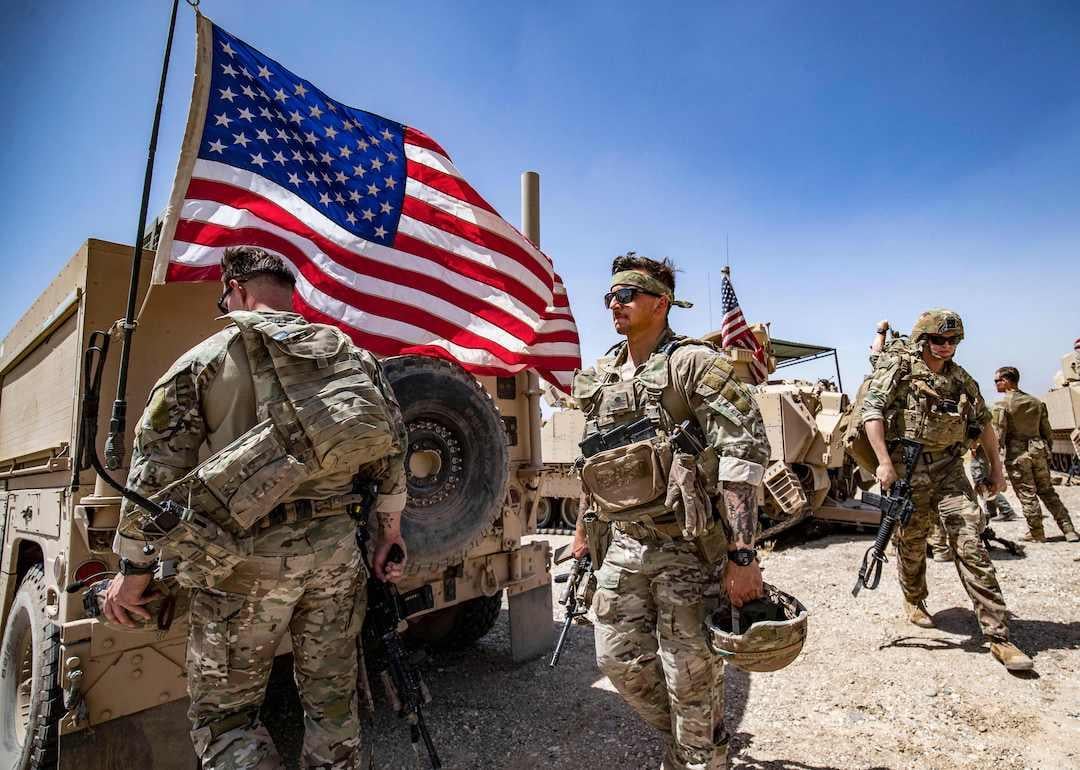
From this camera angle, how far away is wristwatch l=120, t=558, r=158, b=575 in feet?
6.48

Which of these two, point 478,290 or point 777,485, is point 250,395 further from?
point 777,485

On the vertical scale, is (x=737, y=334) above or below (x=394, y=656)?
above

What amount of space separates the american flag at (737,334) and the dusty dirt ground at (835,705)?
4.61 metres

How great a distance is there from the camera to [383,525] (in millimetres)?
2471

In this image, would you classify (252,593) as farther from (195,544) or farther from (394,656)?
(394,656)

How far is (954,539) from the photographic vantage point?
4.22 metres

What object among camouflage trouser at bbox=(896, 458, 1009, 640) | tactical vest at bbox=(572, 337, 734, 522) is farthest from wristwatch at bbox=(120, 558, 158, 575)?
camouflage trouser at bbox=(896, 458, 1009, 640)

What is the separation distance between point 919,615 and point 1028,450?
481cm

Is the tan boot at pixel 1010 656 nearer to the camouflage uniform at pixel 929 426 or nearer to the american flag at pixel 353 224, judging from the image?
the camouflage uniform at pixel 929 426

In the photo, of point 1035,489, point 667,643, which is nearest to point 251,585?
point 667,643

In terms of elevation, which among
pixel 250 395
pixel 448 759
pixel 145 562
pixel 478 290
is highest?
pixel 478 290

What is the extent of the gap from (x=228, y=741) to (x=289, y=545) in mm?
575

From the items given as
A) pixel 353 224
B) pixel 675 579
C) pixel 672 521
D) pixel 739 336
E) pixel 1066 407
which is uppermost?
pixel 739 336

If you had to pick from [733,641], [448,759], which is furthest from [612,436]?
[448,759]
